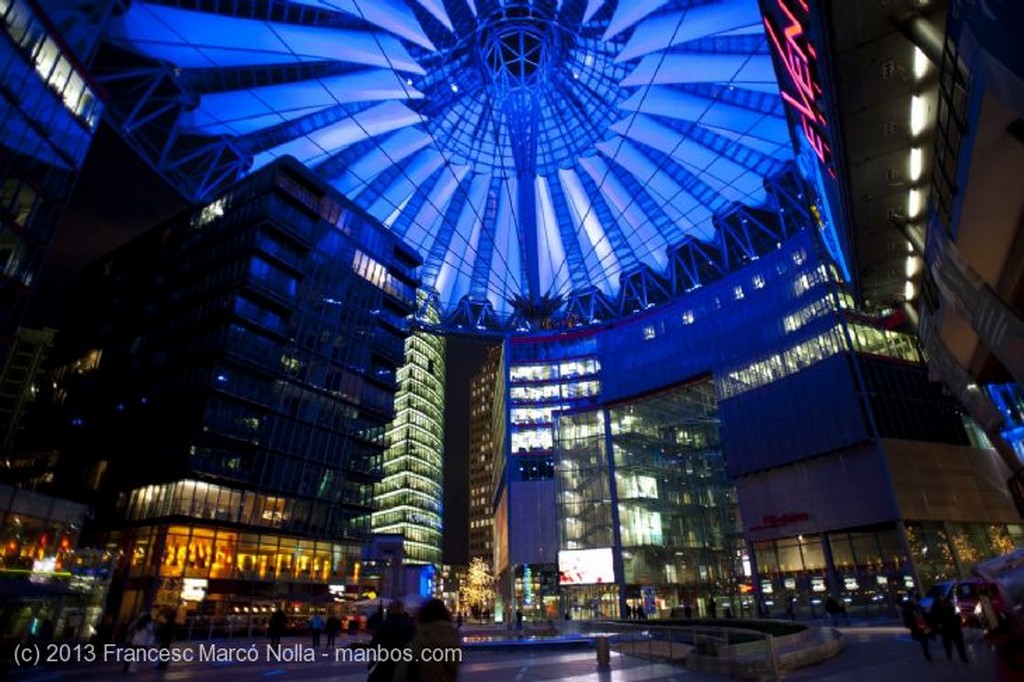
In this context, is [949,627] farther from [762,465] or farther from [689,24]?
[689,24]

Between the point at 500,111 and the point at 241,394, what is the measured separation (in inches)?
1375

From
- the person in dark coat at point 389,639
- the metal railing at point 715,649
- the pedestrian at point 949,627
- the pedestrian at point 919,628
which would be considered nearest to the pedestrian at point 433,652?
the person in dark coat at point 389,639

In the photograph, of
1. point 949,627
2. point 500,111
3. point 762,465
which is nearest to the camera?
point 949,627

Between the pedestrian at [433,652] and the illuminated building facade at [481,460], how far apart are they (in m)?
133

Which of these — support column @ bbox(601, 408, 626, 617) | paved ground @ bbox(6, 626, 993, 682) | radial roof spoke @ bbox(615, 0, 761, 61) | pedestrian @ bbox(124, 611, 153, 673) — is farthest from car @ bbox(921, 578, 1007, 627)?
support column @ bbox(601, 408, 626, 617)

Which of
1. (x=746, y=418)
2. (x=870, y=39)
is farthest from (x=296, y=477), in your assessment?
(x=870, y=39)

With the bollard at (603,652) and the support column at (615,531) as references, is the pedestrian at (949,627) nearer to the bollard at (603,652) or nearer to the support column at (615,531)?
the bollard at (603,652)

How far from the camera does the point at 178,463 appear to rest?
140 ft

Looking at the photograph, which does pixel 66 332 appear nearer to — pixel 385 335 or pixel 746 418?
pixel 385 335

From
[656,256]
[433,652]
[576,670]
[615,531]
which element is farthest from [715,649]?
[656,256]

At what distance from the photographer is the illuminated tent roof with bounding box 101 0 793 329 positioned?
40188mm

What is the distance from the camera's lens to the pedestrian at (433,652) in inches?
187

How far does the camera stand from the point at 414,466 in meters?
98.1

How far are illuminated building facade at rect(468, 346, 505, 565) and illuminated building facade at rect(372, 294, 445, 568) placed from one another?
34354 millimetres
